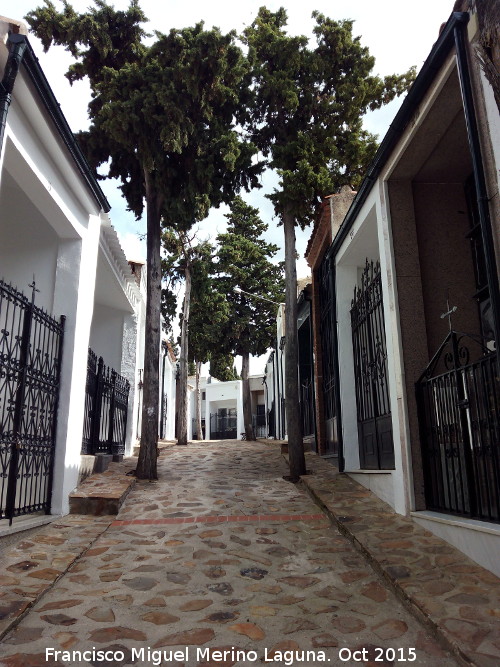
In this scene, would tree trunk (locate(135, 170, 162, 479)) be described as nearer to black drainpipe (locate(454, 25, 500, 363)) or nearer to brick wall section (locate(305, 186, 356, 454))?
brick wall section (locate(305, 186, 356, 454))

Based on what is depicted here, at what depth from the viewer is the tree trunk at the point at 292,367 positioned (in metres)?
8.88

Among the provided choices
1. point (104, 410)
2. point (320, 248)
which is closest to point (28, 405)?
point (104, 410)

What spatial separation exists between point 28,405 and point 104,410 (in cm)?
421

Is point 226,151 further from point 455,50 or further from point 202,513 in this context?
point 202,513

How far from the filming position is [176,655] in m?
3.12

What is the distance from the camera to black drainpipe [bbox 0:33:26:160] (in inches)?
189

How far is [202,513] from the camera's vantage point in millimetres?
6688

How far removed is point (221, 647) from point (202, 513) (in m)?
3.52

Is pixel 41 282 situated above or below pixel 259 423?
above

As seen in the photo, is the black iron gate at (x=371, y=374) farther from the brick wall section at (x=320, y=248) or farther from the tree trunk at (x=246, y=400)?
the tree trunk at (x=246, y=400)

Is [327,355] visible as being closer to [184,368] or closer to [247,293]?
[184,368]

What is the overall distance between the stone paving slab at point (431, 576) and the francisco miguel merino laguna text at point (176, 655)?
2.70 ft

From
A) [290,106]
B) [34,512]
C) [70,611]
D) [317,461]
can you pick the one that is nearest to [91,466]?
[34,512]

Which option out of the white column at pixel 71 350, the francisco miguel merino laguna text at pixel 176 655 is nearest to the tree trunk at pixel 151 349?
the white column at pixel 71 350
